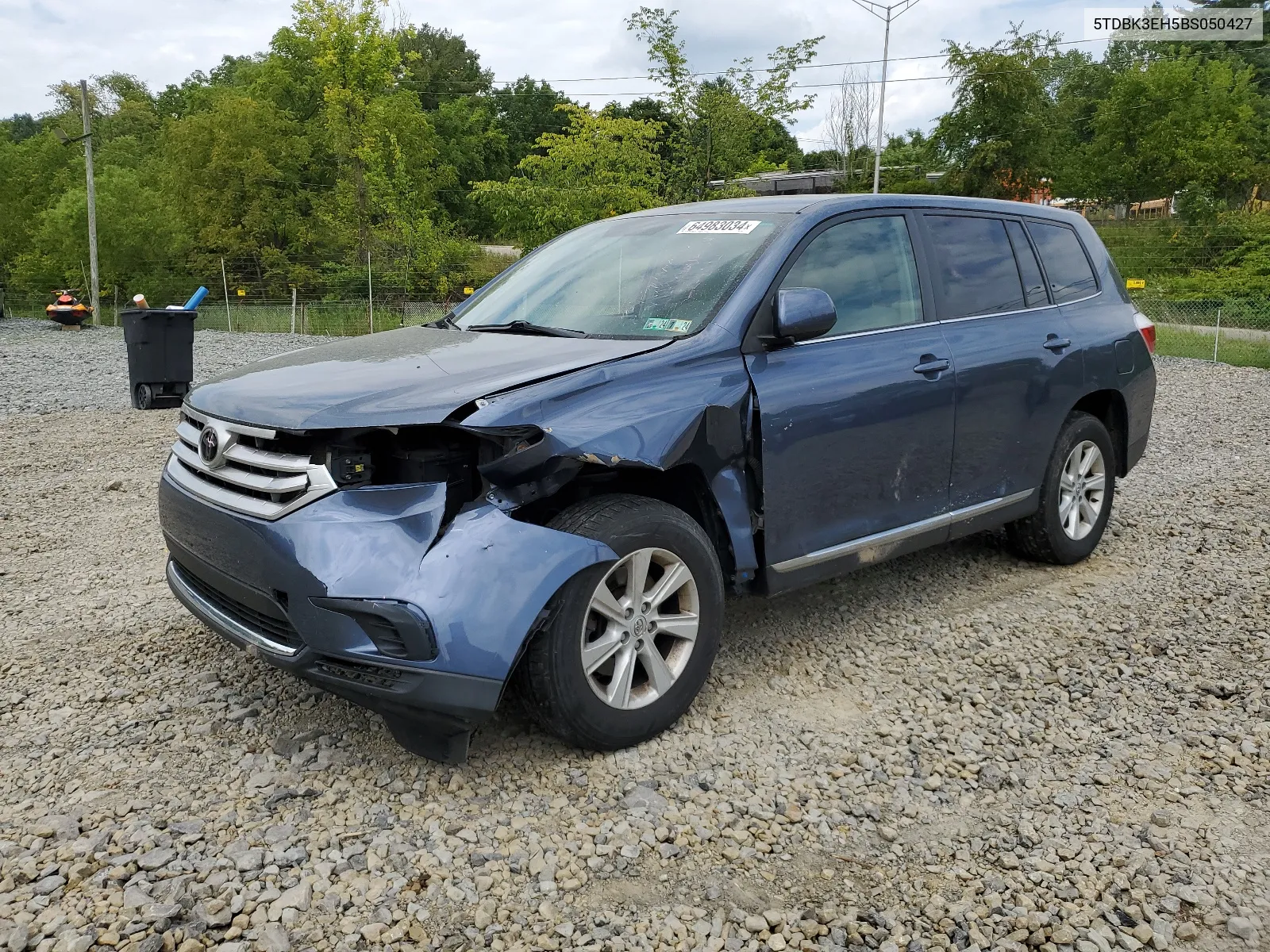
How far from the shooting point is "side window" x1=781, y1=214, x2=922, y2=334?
12.9 ft

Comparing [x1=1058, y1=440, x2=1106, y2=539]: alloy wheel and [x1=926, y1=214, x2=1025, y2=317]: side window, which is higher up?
[x1=926, y1=214, x2=1025, y2=317]: side window

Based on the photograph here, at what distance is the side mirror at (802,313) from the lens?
3.54 meters

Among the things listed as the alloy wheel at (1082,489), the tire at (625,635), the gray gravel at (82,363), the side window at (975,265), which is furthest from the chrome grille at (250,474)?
the gray gravel at (82,363)

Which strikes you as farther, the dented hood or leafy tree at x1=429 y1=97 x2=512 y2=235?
leafy tree at x1=429 y1=97 x2=512 y2=235

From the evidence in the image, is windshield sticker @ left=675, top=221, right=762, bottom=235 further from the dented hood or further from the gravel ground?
the gravel ground

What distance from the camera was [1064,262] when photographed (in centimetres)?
526

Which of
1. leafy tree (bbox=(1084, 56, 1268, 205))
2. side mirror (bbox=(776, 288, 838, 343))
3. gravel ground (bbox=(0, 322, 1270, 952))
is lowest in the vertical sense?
gravel ground (bbox=(0, 322, 1270, 952))

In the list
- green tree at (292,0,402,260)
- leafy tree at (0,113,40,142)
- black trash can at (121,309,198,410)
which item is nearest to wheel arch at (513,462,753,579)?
black trash can at (121,309,198,410)

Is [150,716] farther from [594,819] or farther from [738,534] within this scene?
[738,534]

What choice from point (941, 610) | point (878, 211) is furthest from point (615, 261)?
point (941, 610)

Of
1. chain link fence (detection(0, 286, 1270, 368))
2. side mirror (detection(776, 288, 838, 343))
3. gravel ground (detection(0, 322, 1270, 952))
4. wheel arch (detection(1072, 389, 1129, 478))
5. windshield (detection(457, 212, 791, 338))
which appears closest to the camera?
gravel ground (detection(0, 322, 1270, 952))

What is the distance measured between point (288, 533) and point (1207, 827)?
2805 millimetres

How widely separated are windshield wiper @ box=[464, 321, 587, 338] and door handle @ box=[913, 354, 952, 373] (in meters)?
1.41

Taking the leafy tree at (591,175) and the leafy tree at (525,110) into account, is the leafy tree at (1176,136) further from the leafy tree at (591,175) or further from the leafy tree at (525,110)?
the leafy tree at (525,110)
